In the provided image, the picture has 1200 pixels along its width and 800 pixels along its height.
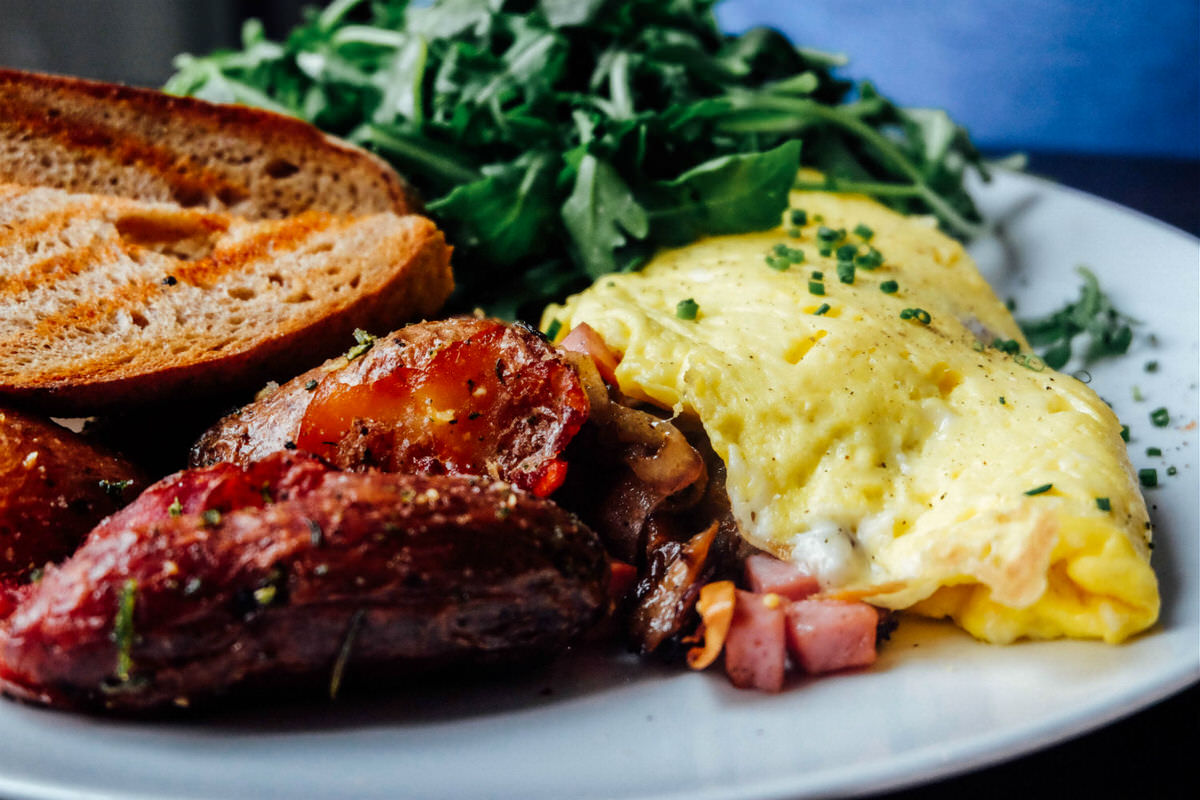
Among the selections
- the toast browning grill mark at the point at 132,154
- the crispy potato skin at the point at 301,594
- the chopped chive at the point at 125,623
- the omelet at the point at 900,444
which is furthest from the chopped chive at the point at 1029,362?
the toast browning grill mark at the point at 132,154

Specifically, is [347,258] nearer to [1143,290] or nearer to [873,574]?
[873,574]

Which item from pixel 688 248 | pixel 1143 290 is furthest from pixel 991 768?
pixel 1143 290

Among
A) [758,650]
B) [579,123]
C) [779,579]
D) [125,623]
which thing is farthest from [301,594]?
[579,123]

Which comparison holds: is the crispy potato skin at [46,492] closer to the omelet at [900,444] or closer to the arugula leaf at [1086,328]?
the omelet at [900,444]

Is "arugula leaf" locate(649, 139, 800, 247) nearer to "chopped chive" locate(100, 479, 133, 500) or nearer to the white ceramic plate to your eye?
the white ceramic plate

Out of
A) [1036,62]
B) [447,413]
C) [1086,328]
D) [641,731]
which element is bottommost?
[1036,62]

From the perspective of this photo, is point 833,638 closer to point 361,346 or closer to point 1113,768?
point 1113,768
